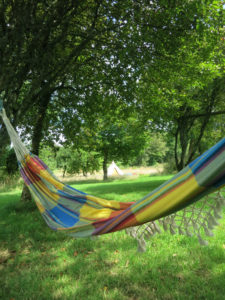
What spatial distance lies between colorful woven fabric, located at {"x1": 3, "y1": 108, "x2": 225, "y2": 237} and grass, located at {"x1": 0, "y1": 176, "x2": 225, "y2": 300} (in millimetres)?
547

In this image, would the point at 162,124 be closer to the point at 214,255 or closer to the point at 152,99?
the point at 152,99

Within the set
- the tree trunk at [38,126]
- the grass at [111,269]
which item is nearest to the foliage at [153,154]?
the tree trunk at [38,126]

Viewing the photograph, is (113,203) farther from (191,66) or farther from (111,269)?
(191,66)

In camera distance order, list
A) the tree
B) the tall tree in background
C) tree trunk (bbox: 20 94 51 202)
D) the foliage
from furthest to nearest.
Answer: the foliage → tree trunk (bbox: 20 94 51 202) → the tree → the tall tree in background

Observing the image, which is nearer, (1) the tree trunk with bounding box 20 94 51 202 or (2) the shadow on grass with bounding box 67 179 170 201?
(1) the tree trunk with bounding box 20 94 51 202

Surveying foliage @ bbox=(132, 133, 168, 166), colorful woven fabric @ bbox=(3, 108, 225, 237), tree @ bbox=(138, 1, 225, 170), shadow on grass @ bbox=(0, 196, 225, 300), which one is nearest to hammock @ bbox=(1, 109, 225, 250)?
colorful woven fabric @ bbox=(3, 108, 225, 237)

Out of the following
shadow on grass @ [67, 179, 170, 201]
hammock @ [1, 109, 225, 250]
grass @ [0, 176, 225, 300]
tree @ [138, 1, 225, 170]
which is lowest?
shadow on grass @ [67, 179, 170, 201]

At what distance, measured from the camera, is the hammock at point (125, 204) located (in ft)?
3.47

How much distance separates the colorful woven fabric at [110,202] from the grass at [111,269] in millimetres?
547

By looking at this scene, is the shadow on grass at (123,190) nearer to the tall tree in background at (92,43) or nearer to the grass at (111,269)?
the tall tree in background at (92,43)

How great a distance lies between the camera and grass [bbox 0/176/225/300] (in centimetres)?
177

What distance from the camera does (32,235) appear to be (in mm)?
3279

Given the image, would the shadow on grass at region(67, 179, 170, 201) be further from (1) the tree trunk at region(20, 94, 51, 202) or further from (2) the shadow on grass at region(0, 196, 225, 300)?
(2) the shadow on grass at region(0, 196, 225, 300)

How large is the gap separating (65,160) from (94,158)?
372cm
